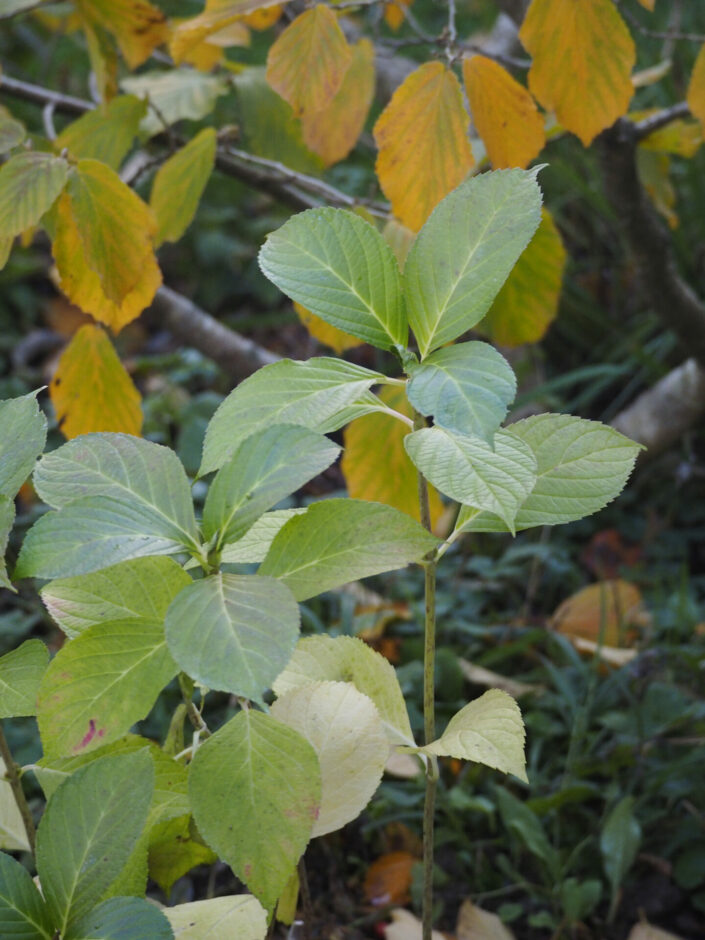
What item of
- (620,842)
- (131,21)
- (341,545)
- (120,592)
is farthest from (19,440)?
(620,842)

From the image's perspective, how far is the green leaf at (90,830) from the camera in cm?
49

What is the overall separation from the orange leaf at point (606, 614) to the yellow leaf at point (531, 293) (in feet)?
2.10

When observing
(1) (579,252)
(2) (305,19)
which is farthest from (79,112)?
(1) (579,252)

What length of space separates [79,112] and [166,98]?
156 millimetres

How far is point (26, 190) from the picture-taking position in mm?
800

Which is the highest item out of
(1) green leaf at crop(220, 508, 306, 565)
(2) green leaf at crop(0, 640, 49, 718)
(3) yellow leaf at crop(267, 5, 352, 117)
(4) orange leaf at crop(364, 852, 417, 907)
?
(3) yellow leaf at crop(267, 5, 352, 117)

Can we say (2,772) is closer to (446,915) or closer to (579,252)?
(446,915)

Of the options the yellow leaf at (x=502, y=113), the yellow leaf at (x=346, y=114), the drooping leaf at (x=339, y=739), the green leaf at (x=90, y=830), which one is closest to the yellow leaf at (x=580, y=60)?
the yellow leaf at (x=502, y=113)

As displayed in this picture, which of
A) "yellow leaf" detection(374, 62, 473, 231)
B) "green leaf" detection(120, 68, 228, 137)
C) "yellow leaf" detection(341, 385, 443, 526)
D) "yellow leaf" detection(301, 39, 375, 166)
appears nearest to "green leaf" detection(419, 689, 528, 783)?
"yellow leaf" detection(341, 385, 443, 526)

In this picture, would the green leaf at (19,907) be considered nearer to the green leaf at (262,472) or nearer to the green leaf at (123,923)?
the green leaf at (123,923)

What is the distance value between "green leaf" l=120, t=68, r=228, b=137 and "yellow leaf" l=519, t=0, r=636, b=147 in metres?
0.53

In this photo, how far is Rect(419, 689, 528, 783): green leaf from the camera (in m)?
0.52

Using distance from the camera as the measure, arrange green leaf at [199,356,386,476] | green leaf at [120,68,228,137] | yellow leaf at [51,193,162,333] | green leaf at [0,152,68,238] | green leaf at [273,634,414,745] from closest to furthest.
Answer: green leaf at [199,356,386,476] → green leaf at [273,634,414,745] → green leaf at [0,152,68,238] → yellow leaf at [51,193,162,333] → green leaf at [120,68,228,137]

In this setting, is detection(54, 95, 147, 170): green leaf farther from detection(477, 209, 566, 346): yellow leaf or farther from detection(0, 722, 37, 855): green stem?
detection(0, 722, 37, 855): green stem
